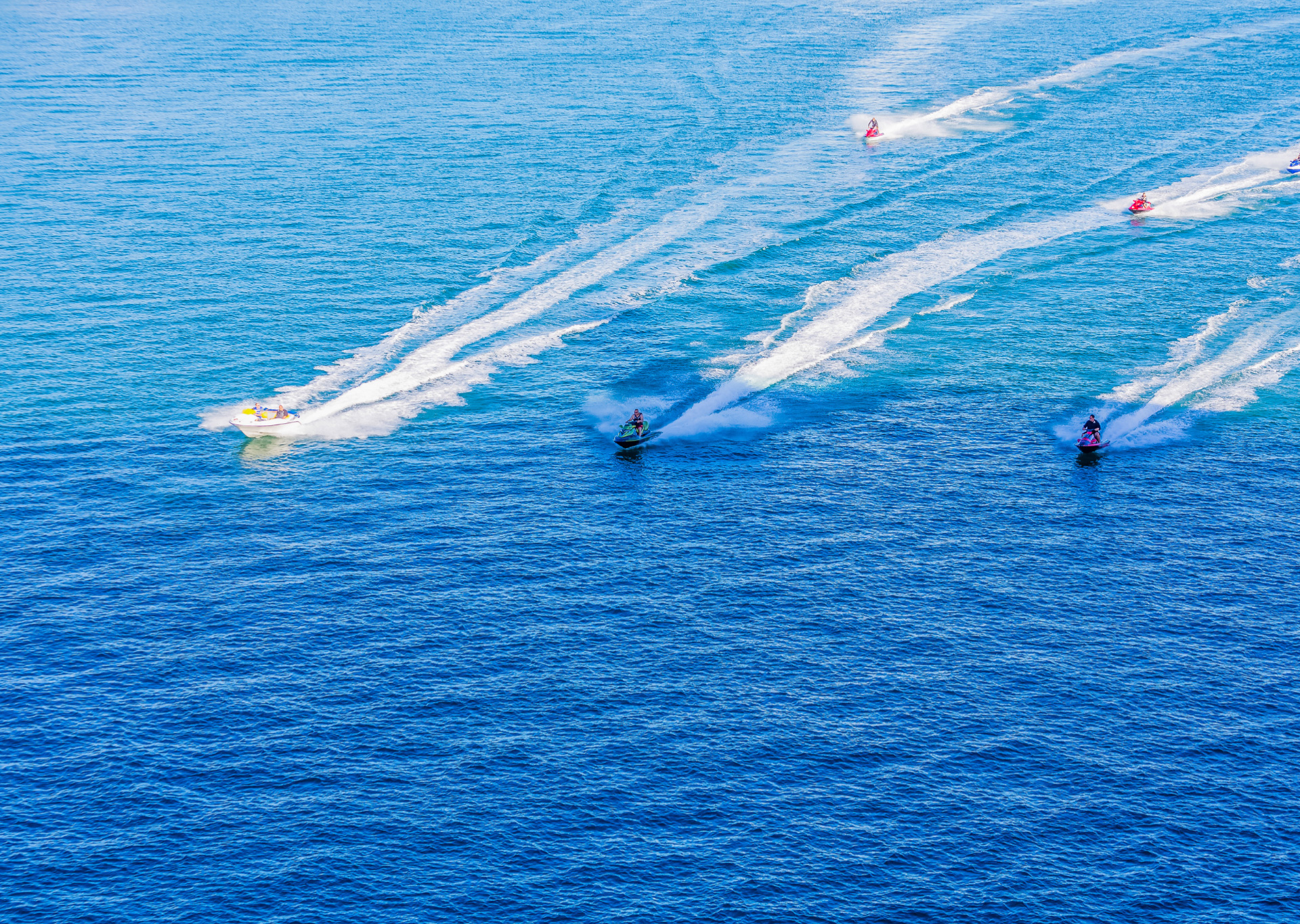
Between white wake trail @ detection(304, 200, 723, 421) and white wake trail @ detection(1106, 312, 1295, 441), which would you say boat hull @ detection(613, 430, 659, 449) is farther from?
white wake trail @ detection(1106, 312, 1295, 441)

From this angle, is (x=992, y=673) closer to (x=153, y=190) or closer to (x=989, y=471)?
(x=989, y=471)

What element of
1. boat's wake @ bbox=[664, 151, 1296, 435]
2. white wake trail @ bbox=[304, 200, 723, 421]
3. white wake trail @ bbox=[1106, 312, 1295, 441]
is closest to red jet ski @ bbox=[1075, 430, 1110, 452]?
white wake trail @ bbox=[1106, 312, 1295, 441]

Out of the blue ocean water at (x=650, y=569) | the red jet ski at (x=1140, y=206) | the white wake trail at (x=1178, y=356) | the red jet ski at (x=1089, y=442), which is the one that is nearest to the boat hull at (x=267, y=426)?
the blue ocean water at (x=650, y=569)

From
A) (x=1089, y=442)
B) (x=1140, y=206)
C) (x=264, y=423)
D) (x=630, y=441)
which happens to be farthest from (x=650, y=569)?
(x=1140, y=206)

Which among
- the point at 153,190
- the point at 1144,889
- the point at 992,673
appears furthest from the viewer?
the point at 153,190

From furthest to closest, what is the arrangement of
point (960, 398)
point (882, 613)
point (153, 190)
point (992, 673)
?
point (153, 190) < point (960, 398) < point (882, 613) < point (992, 673)

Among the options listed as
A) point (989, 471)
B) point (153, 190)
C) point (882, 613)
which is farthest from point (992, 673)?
point (153, 190)
